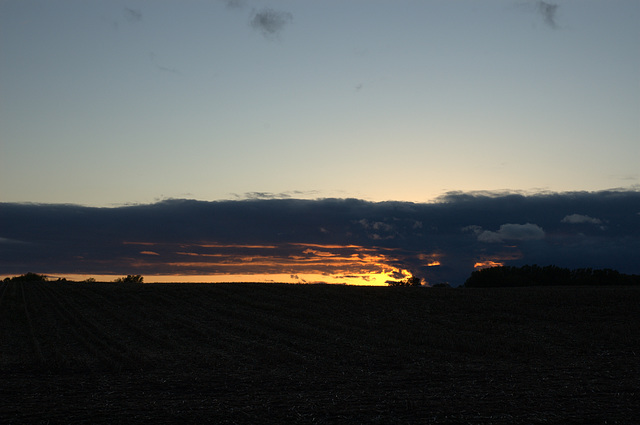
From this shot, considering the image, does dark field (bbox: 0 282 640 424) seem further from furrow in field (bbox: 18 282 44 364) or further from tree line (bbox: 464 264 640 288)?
tree line (bbox: 464 264 640 288)

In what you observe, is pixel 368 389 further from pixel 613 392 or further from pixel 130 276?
pixel 130 276

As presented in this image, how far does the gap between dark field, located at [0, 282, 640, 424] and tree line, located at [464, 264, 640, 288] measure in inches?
1155

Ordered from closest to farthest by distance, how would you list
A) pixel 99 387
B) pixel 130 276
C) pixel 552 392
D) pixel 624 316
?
pixel 552 392
pixel 99 387
pixel 624 316
pixel 130 276

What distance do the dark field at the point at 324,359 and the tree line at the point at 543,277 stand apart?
29.3m

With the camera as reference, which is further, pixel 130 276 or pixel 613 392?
pixel 130 276

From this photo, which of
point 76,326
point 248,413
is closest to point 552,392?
point 248,413

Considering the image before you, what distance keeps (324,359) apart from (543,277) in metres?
62.7

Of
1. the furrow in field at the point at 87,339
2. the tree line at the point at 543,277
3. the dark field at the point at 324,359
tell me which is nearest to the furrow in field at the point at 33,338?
the dark field at the point at 324,359

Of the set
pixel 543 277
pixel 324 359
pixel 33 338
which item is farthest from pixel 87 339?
pixel 543 277

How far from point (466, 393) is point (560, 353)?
10.8 m

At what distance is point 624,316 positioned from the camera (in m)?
36.5

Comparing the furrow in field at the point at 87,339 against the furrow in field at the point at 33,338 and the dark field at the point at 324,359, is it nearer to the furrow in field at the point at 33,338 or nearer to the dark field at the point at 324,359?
the dark field at the point at 324,359

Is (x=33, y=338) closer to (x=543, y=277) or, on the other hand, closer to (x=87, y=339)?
(x=87, y=339)

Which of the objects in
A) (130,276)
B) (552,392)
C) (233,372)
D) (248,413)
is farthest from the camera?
(130,276)
